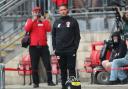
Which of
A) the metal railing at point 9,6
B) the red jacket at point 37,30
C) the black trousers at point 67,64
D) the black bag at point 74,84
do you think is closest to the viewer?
the black bag at point 74,84

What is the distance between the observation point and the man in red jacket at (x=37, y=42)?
1503 cm

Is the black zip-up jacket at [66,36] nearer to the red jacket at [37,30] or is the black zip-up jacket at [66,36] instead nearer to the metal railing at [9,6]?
the red jacket at [37,30]

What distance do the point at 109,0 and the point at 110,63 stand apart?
272cm

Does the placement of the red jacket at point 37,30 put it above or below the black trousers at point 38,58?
above

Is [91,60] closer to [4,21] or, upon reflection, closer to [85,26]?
[85,26]

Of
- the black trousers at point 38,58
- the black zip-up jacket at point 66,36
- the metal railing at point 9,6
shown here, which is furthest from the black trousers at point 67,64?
the metal railing at point 9,6

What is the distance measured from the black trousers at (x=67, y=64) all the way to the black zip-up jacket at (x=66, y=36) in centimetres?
11

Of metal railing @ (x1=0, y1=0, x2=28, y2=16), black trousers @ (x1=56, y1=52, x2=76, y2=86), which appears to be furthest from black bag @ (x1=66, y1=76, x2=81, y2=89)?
metal railing @ (x1=0, y1=0, x2=28, y2=16)

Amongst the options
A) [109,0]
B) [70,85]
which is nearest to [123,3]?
[109,0]

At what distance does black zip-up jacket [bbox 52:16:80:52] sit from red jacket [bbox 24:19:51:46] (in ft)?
7.96

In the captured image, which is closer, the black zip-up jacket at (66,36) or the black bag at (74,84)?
the black bag at (74,84)

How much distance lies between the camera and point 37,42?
1501 cm

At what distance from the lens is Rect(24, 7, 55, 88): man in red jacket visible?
15.0 meters

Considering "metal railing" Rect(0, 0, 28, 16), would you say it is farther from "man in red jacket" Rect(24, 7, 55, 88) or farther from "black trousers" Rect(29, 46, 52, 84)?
"black trousers" Rect(29, 46, 52, 84)
